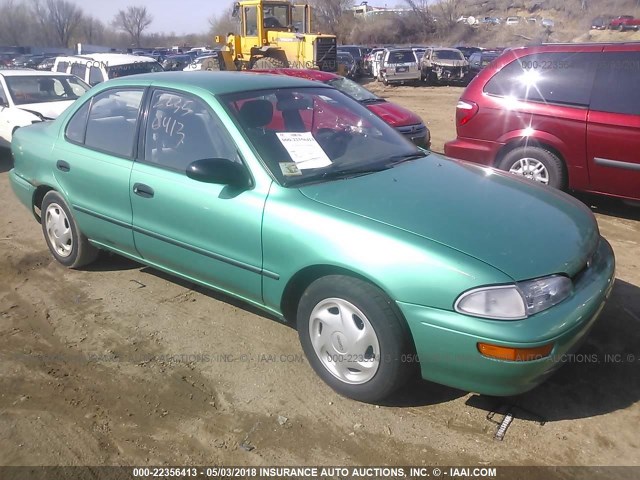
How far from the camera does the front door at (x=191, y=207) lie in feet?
10.6

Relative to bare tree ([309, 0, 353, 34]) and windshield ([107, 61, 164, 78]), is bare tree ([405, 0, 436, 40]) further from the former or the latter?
windshield ([107, 61, 164, 78])

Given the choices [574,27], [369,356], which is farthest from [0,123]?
[574,27]

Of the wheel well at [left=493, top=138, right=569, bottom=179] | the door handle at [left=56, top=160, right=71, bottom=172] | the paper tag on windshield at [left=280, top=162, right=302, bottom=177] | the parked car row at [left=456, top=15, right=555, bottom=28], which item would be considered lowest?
the wheel well at [left=493, top=138, right=569, bottom=179]

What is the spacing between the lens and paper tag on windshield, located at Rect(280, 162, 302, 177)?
321cm

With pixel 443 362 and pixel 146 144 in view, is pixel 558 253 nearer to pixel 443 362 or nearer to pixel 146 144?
pixel 443 362

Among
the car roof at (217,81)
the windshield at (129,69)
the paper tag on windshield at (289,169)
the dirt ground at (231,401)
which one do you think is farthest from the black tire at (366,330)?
the windshield at (129,69)

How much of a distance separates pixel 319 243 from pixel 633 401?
71.7 inches

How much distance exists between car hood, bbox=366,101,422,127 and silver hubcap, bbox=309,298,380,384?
5585 mm

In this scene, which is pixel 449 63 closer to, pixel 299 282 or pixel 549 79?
pixel 549 79

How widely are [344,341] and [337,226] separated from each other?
59 centimetres

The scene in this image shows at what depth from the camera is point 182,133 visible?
363cm

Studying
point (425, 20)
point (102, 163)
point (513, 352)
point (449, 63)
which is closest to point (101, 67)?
point (102, 163)

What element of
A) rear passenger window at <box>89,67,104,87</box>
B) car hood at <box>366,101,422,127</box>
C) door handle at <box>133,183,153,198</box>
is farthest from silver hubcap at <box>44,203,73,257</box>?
rear passenger window at <box>89,67,104,87</box>

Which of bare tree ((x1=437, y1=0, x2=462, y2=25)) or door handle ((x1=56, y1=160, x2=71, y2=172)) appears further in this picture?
bare tree ((x1=437, y1=0, x2=462, y2=25))
